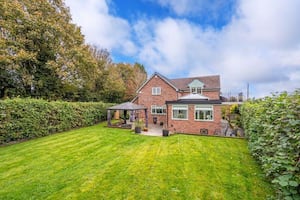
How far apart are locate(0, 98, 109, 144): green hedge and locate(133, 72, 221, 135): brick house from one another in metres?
8.48

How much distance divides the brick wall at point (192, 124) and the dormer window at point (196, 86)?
7.38 meters

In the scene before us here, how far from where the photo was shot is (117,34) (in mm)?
16703

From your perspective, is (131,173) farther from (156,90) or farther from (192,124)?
(156,90)

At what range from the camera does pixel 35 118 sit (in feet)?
37.9

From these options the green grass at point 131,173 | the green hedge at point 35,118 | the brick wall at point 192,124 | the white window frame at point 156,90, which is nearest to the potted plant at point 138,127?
the brick wall at point 192,124

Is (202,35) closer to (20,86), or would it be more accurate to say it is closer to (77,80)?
(77,80)

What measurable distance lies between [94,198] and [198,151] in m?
5.67

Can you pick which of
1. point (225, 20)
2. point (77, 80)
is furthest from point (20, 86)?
point (225, 20)

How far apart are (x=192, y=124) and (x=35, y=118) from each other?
1252 centimetres

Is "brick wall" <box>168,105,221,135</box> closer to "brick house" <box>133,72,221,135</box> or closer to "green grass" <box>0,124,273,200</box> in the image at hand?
"brick house" <box>133,72,221,135</box>

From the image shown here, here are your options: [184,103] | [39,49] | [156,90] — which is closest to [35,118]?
[39,49]

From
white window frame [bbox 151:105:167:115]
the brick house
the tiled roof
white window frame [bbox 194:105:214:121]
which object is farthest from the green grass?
the tiled roof

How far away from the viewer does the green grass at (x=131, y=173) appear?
4457mm

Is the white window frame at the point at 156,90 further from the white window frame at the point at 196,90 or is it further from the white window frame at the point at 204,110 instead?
the white window frame at the point at 204,110
